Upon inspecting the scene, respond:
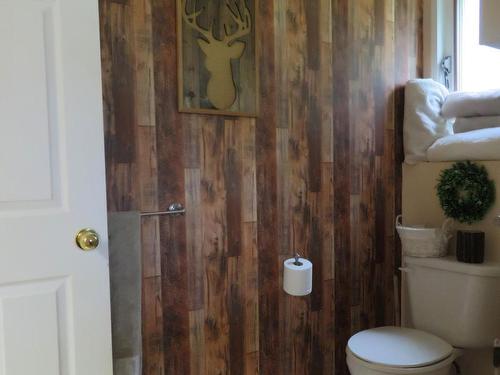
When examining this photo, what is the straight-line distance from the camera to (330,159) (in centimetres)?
203

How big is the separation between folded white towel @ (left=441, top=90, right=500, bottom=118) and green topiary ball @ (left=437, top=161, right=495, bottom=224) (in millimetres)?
271

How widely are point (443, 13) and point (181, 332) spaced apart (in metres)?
2.10

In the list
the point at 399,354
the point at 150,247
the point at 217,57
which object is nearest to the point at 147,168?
the point at 150,247

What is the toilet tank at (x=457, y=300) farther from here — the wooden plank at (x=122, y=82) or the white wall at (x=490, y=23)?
the wooden plank at (x=122, y=82)

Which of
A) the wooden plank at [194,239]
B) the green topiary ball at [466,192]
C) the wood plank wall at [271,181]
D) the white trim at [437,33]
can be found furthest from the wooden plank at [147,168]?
the white trim at [437,33]

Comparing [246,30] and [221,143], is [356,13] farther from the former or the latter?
[221,143]

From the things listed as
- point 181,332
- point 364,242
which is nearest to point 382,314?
point 364,242

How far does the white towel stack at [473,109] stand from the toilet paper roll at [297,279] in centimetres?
111

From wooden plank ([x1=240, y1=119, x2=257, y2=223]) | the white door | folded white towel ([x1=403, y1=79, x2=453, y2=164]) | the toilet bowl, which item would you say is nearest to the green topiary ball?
folded white towel ([x1=403, y1=79, x2=453, y2=164])

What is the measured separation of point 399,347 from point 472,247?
0.56m

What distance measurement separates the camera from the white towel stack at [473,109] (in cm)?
197

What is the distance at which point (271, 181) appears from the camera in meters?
1.85

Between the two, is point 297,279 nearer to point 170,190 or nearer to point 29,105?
point 170,190

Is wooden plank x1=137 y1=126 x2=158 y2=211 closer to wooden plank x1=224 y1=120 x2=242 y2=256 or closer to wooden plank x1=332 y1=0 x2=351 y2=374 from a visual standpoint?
wooden plank x1=224 y1=120 x2=242 y2=256
